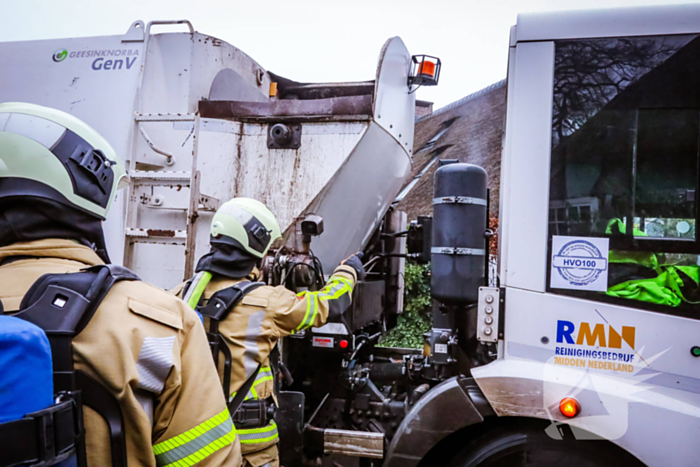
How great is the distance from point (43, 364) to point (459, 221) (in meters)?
1.75

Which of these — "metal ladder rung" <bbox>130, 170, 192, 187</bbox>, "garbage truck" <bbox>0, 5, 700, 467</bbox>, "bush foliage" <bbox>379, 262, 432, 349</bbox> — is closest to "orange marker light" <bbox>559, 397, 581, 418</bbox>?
"garbage truck" <bbox>0, 5, 700, 467</bbox>

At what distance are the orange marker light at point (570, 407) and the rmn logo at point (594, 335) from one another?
0.21 m

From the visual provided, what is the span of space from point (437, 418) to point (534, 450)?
0.38 metres

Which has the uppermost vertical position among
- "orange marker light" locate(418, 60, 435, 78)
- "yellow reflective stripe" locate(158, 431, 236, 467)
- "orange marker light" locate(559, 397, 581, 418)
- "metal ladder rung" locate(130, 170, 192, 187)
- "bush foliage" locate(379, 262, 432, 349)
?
"orange marker light" locate(418, 60, 435, 78)

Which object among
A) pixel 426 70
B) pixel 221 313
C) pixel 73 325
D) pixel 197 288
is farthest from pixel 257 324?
pixel 426 70

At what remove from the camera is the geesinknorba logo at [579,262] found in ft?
6.06

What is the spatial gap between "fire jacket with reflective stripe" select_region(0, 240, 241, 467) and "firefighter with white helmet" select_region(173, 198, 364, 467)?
3.42ft

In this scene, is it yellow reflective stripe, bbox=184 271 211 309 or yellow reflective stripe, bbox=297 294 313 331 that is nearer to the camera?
yellow reflective stripe, bbox=184 271 211 309

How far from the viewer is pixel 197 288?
2.15 metres

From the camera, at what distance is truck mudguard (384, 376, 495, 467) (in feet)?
6.29

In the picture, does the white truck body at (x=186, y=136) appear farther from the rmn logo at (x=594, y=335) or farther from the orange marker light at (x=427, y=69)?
the rmn logo at (x=594, y=335)

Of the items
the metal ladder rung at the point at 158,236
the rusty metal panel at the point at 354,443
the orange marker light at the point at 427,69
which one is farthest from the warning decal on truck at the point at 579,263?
the metal ladder rung at the point at 158,236

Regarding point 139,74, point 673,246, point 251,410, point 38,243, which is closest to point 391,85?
point 139,74

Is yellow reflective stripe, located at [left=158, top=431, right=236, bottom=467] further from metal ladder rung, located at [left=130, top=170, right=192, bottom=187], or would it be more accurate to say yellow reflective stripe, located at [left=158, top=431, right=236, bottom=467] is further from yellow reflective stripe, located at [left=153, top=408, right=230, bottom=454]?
metal ladder rung, located at [left=130, top=170, right=192, bottom=187]
